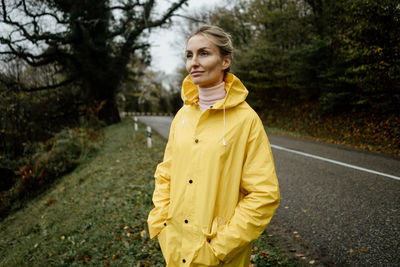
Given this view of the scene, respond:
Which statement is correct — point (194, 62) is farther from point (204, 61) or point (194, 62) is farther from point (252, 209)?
point (252, 209)

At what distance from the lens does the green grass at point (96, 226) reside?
329 cm

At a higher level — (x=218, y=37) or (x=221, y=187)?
(x=218, y=37)

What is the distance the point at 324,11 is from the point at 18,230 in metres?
15.6

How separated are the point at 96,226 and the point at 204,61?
3958 mm

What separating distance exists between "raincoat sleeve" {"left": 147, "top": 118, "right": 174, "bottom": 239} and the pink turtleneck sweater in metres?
0.40

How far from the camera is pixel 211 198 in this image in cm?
142

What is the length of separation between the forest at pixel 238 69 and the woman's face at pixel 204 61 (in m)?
8.58

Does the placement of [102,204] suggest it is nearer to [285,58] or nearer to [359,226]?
[359,226]

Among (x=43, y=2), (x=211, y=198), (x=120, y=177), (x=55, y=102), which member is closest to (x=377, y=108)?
(x=120, y=177)

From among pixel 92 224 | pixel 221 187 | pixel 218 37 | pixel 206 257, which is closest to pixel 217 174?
pixel 221 187

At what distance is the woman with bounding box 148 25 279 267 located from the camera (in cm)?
132

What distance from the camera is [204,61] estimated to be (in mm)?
1467

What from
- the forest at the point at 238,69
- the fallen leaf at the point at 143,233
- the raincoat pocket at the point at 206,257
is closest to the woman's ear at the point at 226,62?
the raincoat pocket at the point at 206,257

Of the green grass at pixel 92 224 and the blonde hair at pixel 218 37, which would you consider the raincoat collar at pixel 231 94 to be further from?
the green grass at pixel 92 224
